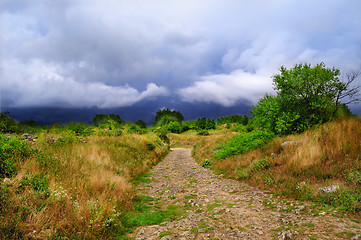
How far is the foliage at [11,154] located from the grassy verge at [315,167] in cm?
1110

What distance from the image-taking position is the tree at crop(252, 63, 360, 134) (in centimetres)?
1603

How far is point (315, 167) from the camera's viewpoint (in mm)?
9266

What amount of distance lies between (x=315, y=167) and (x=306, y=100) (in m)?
9.73

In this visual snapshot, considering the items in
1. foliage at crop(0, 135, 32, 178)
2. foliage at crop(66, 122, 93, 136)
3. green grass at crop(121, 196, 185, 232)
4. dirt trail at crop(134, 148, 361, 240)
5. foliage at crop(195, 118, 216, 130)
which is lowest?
green grass at crop(121, 196, 185, 232)

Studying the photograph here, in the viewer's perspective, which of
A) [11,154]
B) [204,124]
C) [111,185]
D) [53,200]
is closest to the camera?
[53,200]

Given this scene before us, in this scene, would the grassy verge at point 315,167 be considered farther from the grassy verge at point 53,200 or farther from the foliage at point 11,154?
the foliage at point 11,154

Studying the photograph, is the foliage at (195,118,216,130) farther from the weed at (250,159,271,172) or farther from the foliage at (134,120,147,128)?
the weed at (250,159,271,172)

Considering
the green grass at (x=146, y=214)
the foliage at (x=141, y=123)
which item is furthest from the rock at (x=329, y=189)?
the foliage at (x=141, y=123)

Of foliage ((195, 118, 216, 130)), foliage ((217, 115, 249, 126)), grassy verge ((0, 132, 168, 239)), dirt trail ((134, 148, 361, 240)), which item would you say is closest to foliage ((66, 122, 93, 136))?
grassy verge ((0, 132, 168, 239))

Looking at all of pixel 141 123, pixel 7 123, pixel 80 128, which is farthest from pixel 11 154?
pixel 141 123

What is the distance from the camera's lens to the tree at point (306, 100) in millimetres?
16031

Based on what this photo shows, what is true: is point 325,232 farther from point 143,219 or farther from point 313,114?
point 313,114

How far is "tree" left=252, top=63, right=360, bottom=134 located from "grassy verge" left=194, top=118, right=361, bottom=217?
3327mm

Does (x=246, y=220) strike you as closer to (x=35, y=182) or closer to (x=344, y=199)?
(x=344, y=199)
